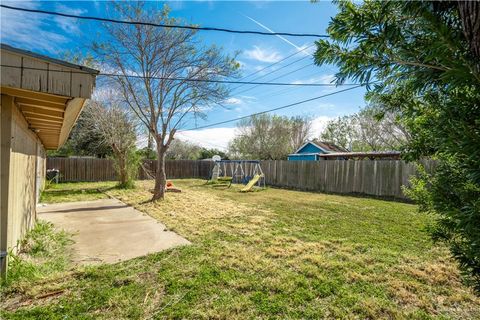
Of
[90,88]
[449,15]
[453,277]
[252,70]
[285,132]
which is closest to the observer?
[449,15]

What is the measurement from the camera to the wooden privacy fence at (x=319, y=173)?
10391mm

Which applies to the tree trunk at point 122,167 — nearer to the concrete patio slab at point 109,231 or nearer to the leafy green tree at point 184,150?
the concrete patio slab at point 109,231

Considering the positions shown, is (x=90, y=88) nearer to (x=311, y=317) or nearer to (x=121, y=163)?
(x=311, y=317)

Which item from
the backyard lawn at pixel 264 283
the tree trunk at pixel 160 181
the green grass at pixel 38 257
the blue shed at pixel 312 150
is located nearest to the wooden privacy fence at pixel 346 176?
the blue shed at pixel 312 150

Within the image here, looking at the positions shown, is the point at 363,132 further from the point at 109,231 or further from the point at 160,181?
the point at 109,231

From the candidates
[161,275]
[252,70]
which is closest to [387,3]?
[161,275]

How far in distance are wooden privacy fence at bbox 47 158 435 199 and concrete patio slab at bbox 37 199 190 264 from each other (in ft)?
23.3

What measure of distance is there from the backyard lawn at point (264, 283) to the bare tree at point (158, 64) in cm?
568

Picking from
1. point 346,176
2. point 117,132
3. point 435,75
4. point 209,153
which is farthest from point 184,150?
point 435,75

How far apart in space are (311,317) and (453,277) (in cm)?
205

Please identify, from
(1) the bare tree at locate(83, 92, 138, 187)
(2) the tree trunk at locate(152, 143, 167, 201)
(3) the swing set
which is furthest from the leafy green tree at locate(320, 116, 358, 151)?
(2) the tree trunk at locate(152, 143, 167, 201)

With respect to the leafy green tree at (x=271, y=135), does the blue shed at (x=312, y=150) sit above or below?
below

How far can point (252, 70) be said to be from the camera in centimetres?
899

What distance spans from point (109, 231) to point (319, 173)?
1054cm
